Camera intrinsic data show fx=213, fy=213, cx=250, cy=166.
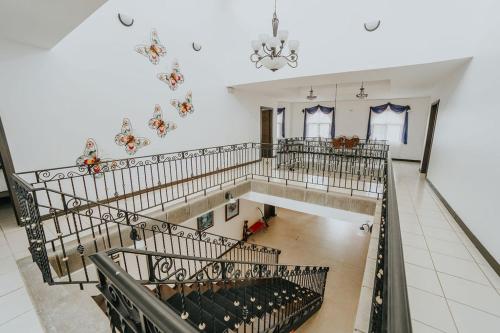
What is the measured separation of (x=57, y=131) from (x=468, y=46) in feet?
23.8

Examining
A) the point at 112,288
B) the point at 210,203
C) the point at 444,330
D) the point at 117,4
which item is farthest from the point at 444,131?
the point at 117,4

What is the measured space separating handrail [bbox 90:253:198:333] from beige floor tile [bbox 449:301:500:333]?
7.57 feet

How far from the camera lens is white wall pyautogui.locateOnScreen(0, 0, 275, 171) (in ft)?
11.1

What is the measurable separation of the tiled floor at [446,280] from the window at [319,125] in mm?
9607

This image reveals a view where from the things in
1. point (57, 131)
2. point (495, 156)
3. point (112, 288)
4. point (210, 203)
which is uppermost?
point (57, 131)

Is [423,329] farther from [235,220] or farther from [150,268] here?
[235,220]

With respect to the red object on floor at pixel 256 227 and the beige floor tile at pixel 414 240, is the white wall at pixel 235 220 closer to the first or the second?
the red object on floor at pixel 256 227

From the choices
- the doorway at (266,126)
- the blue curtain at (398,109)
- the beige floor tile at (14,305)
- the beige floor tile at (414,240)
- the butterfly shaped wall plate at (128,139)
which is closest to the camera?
the beige floor tile at (14,305)

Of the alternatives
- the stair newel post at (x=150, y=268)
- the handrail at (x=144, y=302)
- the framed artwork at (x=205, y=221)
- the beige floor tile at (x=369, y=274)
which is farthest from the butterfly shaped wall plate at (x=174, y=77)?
the beige floor tile at (x=369, y=274)

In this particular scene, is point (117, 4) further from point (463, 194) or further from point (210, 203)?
point (463, 194)

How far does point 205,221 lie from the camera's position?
6691mm

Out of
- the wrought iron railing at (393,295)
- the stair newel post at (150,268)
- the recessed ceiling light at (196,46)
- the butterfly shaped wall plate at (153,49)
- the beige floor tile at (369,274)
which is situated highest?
the recessed ceiling light at (196,46)

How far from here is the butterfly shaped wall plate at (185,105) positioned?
5.51 metres

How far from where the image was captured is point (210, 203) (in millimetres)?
5070
